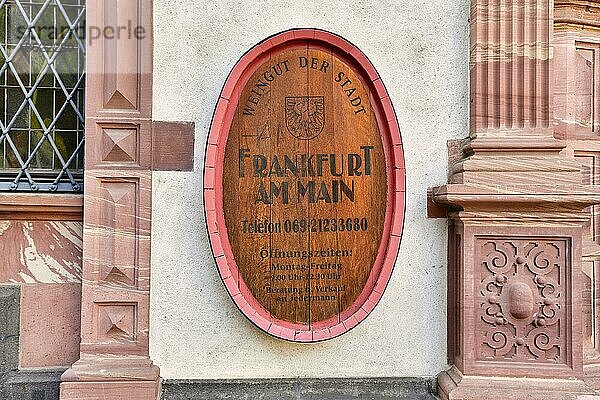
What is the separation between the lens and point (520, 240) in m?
2.39

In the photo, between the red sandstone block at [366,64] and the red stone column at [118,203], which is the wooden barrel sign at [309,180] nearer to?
the red sandstone block at [366,64]

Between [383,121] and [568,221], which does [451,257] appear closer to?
[568,221]

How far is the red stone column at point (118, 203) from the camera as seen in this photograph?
244 cm

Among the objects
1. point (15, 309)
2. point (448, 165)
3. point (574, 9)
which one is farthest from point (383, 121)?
point (15, 309)

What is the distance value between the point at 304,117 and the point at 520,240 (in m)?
1.12

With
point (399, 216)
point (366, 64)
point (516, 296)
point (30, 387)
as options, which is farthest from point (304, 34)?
point (30, 387)

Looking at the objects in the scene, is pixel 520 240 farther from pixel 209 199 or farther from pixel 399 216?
pixel 209 199

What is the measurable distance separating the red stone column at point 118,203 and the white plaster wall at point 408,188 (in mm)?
68

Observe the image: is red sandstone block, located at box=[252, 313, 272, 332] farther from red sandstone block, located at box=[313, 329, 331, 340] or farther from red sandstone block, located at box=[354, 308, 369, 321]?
red sandstone block, located at box=[354, 308, 369, 321]

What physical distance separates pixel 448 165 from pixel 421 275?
546 millimetres

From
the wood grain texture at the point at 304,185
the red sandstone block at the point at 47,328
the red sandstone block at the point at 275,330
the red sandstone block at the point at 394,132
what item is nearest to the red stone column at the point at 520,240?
the red sandstone block at the point at 394,132

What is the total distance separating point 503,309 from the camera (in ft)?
7.86

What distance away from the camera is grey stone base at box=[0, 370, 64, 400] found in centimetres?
250

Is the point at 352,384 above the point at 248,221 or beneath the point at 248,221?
beneath
